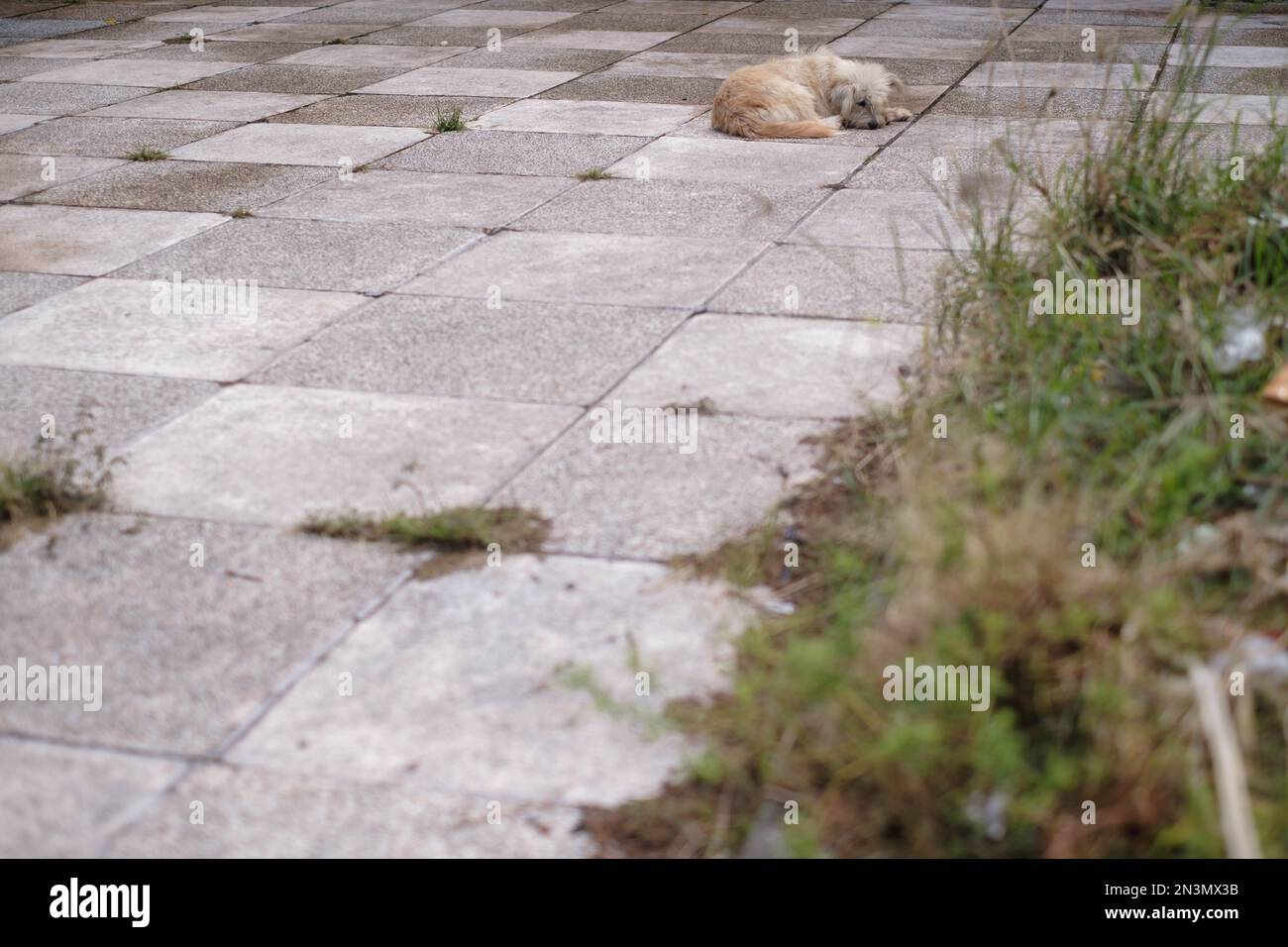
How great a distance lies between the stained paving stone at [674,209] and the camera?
22.2 feet

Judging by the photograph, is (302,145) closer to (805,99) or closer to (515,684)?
(805,99)

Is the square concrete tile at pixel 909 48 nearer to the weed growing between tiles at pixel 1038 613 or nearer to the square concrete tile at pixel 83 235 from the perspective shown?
the square concrete tile at pixel 83 235

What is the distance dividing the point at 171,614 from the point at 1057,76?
784 centimetres

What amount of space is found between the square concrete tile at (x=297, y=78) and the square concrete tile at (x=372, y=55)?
171mm

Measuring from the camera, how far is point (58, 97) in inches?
393

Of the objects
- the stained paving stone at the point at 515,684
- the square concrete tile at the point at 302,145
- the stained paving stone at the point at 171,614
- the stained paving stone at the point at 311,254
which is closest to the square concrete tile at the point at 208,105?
the square concrete tile at the point at 302,145

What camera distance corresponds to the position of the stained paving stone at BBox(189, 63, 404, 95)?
10.2 metres

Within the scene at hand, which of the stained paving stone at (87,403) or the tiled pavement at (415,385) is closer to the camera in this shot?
the tiled pavement at (415,385)

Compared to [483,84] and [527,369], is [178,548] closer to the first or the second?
[527,369]

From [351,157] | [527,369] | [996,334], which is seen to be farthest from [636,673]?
[351,157]

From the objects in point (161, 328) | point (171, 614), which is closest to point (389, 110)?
point (161, 328)

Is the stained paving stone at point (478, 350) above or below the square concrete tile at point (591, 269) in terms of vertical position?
below

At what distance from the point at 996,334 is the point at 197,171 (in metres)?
5.30

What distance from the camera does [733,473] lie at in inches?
166
